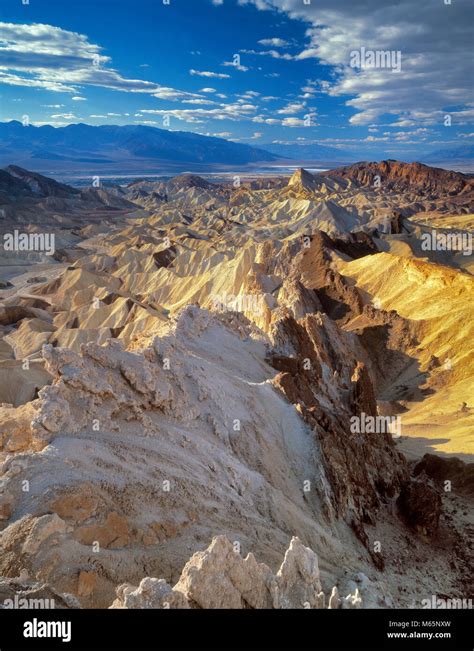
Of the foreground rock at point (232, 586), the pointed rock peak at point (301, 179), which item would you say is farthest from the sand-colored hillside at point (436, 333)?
the pointed rock peak at point (301, 179)

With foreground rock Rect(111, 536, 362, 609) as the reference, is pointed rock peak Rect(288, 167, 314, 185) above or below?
above

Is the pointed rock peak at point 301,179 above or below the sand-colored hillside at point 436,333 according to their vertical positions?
above
